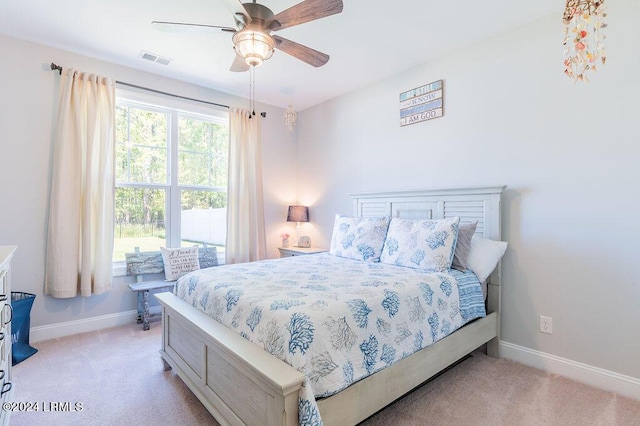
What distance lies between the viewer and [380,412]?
1.84 m

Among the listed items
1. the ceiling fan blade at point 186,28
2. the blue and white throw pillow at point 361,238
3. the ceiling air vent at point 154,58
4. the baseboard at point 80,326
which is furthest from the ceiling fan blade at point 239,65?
the baseboard at point 80,326

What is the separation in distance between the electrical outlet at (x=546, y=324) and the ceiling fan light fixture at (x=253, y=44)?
2707mm

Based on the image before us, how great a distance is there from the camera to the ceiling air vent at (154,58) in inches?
120

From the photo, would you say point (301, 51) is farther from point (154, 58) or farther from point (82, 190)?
point (82, 190)

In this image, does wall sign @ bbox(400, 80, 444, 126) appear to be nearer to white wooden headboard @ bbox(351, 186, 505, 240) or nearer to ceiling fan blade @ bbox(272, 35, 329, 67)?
white wooden headboard @ bbox(351, 186, 505, 240)

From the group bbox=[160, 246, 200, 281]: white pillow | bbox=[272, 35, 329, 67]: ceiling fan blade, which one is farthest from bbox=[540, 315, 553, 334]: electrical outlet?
bbox=[160, 246, 200, 281]: white pillow

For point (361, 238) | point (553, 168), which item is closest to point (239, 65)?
point (361, 238)

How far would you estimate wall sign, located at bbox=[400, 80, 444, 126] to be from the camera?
3.04 meters

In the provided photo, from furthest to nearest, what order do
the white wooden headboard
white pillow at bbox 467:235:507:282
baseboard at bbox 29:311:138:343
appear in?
baseboard at bbox 29:311:138:343 < the white wooden headboard < white pillow at bbox 467:235:507:282

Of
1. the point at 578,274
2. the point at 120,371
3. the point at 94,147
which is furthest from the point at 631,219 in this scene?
the point at 94,147

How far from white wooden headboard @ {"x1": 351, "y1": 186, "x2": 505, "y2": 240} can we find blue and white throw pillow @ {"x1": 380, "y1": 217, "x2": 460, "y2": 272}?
387 mm

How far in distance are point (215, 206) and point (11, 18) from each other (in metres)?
2.37

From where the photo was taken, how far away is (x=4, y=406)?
4.94 feet

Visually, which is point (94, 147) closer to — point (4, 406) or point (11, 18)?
point (11, 18)
